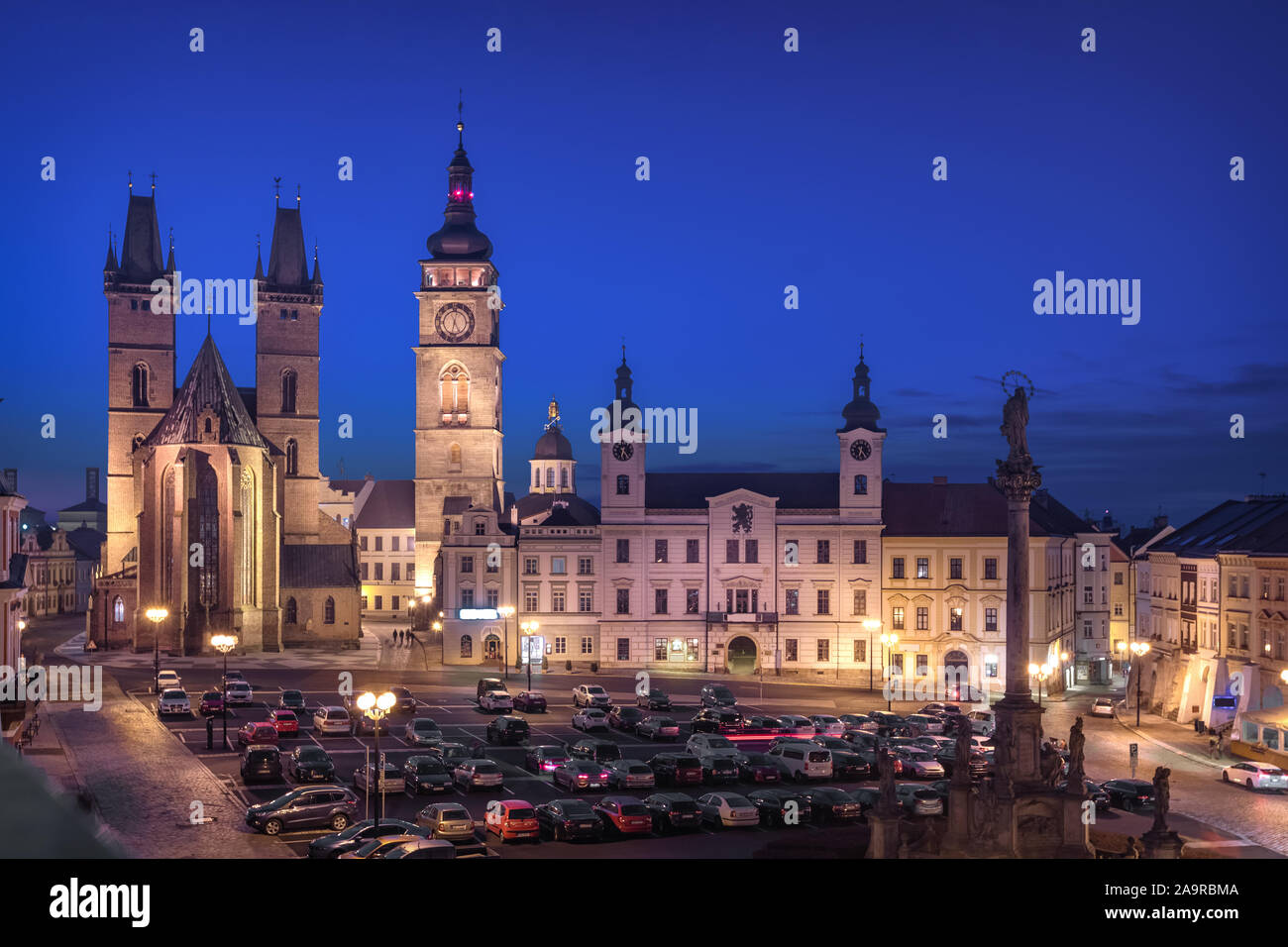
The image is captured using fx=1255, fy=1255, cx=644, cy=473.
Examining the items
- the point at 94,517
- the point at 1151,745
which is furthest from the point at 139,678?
the point at 94,517

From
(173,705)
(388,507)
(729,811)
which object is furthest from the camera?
(388,507)

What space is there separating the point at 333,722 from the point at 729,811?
2115 cm

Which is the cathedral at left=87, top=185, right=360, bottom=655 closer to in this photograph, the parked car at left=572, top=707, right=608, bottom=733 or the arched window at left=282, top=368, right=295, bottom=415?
the arched window at left=282, top=368, right=295, bottom=415

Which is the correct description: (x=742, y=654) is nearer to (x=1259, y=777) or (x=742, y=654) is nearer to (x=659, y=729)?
(x=659, y=729)

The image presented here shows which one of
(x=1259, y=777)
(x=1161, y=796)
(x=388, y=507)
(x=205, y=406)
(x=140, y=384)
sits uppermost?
(x=140, y=384)

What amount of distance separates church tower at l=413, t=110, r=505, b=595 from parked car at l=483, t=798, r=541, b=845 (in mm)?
67187

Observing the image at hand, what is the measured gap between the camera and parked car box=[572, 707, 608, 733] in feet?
172

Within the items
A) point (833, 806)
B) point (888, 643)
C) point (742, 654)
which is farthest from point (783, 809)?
point (742, 654)

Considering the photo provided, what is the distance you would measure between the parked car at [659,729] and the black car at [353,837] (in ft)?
68.9

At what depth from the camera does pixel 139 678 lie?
68938 mm

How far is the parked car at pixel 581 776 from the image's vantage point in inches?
1547

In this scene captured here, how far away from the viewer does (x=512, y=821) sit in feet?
106
